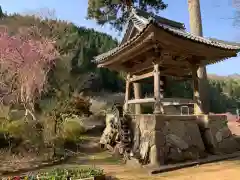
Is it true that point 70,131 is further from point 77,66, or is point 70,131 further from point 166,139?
point 77,66

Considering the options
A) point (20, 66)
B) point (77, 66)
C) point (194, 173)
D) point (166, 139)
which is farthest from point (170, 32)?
point (77, 66)

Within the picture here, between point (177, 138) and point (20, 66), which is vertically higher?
point (20, 66)

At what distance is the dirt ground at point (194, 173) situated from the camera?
228 inches

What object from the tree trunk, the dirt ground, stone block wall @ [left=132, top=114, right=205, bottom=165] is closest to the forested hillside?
the tree trunk

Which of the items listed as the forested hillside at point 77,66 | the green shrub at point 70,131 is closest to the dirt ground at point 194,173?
the green shrub at point 70,131

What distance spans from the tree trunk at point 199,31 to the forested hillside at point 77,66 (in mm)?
8819

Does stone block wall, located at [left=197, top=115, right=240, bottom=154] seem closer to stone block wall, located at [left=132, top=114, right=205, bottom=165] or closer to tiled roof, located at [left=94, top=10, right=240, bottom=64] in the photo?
stone block wall, located at [left=132, top=114, right=205, bottom=165]

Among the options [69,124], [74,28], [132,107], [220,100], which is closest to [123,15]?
[132,107]

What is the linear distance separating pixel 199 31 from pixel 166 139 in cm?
700

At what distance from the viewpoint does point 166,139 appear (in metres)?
7.55

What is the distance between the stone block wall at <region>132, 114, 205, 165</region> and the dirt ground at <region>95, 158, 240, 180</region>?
66 centimetres

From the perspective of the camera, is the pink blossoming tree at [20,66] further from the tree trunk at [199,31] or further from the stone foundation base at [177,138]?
the tree trunk at [199,31]

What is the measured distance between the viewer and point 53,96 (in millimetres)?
20734

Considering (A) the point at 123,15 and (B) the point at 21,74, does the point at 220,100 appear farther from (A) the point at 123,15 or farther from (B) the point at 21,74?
(B) the point at 21,74
